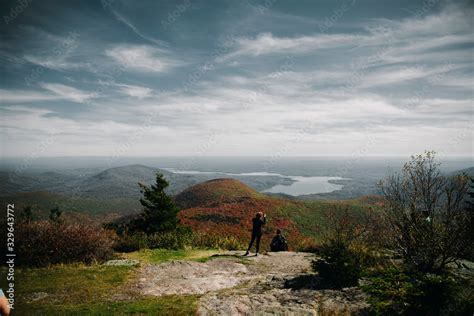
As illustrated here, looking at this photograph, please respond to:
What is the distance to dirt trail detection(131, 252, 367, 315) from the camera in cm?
754

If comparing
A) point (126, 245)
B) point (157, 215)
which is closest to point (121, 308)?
point (126, 245)

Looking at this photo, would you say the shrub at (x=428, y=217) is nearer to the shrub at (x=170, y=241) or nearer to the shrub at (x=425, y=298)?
the shrub at (x=425, y=298)

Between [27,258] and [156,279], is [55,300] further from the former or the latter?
[27,258]

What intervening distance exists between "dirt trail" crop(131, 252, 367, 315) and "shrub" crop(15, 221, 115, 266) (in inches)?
105

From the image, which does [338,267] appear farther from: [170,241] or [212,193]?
[212,193]

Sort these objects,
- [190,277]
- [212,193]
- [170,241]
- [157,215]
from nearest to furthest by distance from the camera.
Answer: [190,277], [170,241], [157,215], [212,193]

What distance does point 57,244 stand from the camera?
476 inches

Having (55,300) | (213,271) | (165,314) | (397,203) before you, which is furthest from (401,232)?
(55,300)

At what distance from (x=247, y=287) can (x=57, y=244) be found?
798 centimetres

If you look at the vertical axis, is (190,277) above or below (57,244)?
below

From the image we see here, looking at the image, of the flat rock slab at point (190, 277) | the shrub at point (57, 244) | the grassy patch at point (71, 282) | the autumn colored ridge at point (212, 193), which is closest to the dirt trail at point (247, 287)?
the flat rock slab at point (190, 277)

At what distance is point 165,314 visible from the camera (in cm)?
720

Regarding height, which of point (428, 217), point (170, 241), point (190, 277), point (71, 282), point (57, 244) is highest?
point (428, 217)

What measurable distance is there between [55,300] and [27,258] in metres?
4.45
